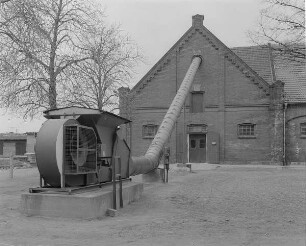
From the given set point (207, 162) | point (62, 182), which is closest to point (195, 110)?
point (207, 162)

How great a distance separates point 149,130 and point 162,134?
42.8ft

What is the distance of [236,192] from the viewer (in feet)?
48.5

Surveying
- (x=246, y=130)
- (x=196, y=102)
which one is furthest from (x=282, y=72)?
(x=196, y=102)

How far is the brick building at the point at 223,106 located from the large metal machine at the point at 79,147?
1711 cm

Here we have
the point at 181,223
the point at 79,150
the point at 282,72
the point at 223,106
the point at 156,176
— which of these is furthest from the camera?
the point at 282,72

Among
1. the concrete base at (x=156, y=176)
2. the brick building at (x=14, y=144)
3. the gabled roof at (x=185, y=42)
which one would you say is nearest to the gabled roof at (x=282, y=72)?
the gabled roof at (x=185, y=42)

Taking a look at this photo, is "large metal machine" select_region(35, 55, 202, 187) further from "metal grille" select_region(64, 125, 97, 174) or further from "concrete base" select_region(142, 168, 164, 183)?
"concrete base" select_region(142, 168, 164, 183)

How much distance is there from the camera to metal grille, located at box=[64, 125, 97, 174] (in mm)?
9594

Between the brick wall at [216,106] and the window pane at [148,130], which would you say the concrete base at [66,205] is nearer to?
the brick wall at [216,106]

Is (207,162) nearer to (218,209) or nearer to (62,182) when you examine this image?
(218,209)

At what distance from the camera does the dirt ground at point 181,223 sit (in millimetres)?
7277

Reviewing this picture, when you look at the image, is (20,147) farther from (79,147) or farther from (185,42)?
(79,147)

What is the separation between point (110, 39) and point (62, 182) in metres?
15.6

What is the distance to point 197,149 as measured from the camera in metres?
32.5
